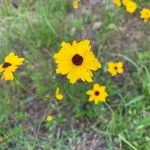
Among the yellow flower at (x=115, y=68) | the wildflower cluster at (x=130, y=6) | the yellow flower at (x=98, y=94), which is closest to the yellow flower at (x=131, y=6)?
the wildflower cluster at (x=130, y=6)

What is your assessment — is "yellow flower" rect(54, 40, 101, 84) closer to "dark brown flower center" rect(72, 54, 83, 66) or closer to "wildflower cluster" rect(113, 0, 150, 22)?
A: "dark brown flower center" rect(72, 54, 83, 66)

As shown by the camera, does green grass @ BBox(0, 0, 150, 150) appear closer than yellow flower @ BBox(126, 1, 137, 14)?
Yes

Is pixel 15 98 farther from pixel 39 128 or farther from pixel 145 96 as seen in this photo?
pixel 145 96

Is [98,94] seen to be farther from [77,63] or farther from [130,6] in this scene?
[130,6]

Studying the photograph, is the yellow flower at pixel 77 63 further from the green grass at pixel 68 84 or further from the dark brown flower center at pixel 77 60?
the green grass at pixel 68 84

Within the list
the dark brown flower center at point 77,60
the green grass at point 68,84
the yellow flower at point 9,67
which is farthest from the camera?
the green grass at point 68,84

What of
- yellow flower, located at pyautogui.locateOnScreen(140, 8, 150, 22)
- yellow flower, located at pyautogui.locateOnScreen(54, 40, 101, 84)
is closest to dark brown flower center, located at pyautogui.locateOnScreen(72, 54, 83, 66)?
yellow flower, located at pyautogui.locateOnScreen(54, 40, 101, 84)

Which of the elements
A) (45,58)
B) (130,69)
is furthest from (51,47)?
(130,69)
